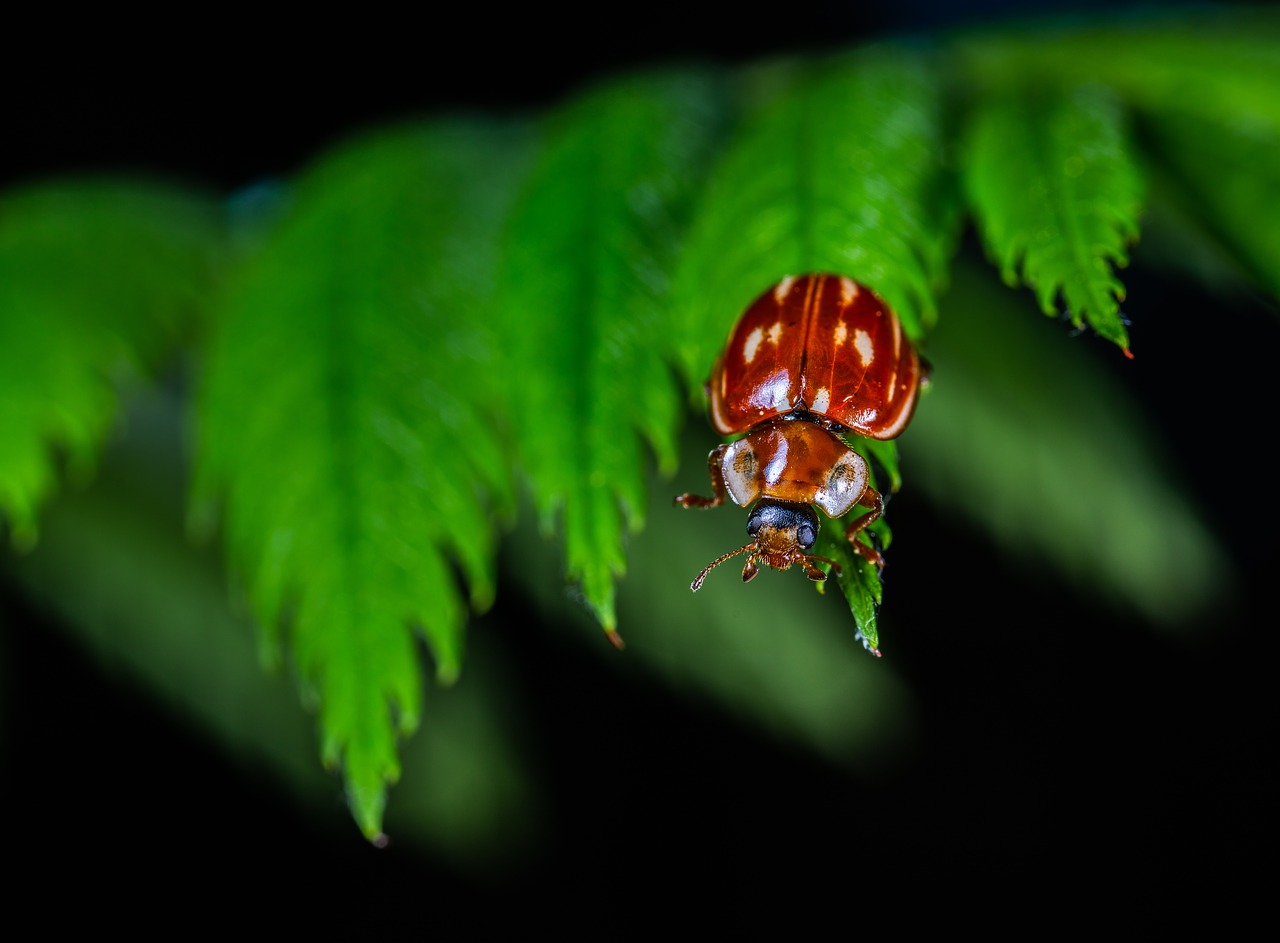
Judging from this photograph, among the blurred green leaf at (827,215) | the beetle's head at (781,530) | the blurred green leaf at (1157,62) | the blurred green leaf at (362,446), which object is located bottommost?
the blurred green leaf at (362,446)

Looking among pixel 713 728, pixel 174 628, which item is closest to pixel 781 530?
pixel 174 628

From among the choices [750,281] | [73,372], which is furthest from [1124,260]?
[73,372]

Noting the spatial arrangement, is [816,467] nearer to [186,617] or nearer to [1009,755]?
[186,617]

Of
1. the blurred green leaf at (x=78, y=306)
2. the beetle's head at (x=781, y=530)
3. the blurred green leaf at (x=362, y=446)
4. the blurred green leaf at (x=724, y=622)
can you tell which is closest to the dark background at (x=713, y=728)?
the blurred green leaf at (x=724, y=622)

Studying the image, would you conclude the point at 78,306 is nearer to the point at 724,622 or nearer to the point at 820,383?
the point at 820,383

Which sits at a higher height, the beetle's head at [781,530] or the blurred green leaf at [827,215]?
the blurred green leaf at [827,215]

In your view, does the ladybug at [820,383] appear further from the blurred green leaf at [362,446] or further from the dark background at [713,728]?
the dark background at [713,728]
